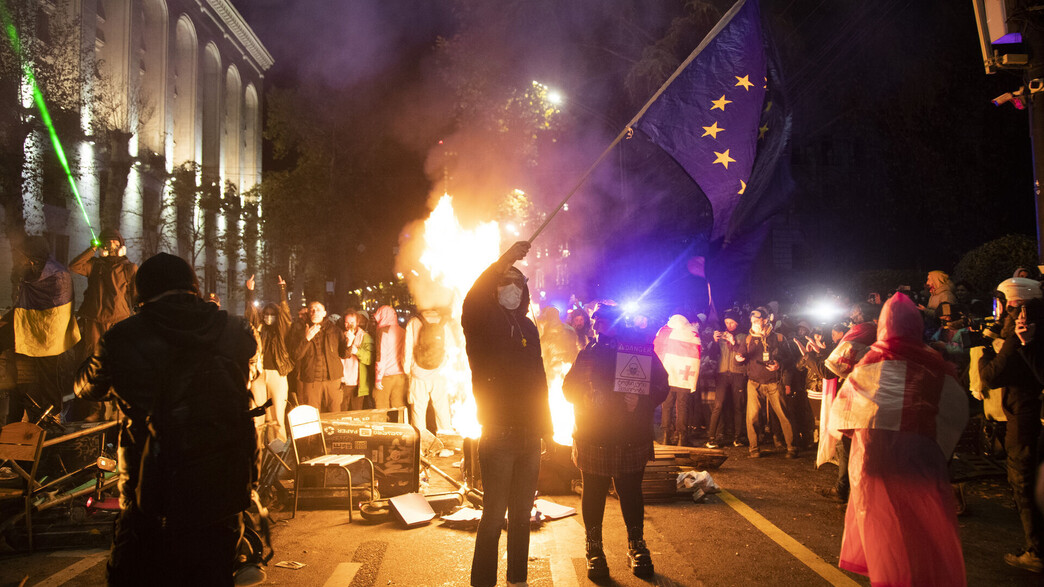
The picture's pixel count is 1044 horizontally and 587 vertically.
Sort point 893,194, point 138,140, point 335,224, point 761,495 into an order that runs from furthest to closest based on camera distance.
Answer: point 335,224 → point 138,140 → point 893,194 → point 761,495

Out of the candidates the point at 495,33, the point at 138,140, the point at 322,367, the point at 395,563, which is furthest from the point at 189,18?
the point at 395,563

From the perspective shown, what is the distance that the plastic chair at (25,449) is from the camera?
5.29 meters

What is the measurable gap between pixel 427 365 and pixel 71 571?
16.6ft

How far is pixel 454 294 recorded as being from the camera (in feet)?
32.6

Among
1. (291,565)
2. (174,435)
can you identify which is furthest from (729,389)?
(174,435)

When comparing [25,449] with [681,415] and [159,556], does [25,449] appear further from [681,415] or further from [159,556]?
[681,415]

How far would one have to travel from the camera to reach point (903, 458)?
13.1 feet

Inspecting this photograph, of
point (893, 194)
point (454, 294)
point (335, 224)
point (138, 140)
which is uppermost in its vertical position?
point (138, 140)

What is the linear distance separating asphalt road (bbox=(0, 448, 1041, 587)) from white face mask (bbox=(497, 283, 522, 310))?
195cm

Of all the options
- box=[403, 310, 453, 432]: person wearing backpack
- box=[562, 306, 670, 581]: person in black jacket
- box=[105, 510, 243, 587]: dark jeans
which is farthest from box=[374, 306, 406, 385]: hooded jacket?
box=[105, 510, 243, 587]: dark jeans

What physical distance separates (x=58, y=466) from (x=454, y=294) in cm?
517

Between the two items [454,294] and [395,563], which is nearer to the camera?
[395,563]

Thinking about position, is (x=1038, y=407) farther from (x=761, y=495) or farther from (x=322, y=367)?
(x=322, y=367)

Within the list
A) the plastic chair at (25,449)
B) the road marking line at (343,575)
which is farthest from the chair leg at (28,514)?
the road marking line at (343,575)
